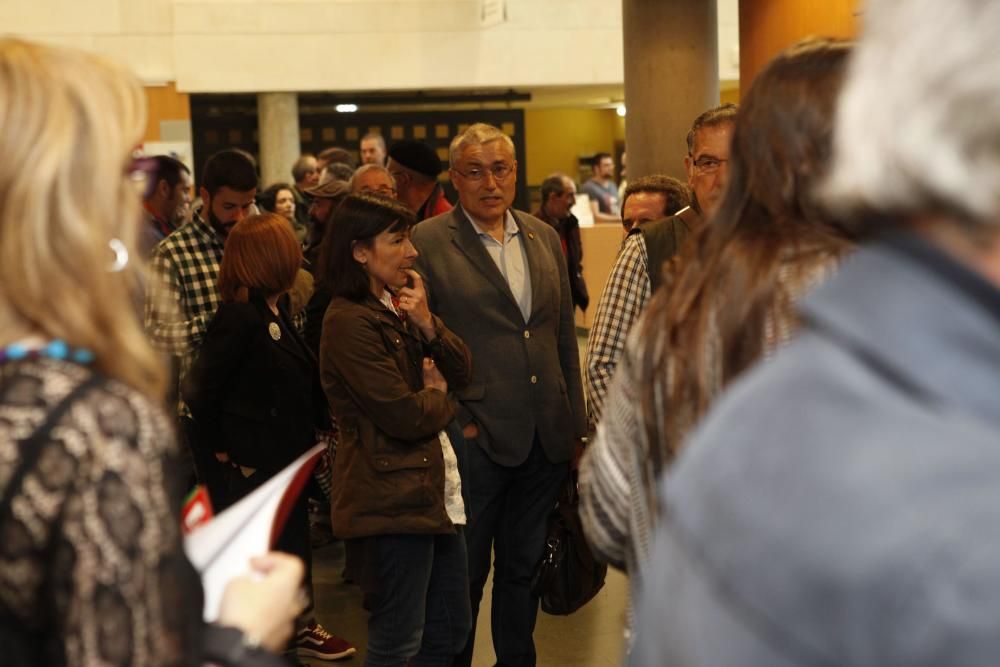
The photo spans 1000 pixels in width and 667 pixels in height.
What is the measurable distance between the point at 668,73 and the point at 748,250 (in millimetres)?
6574

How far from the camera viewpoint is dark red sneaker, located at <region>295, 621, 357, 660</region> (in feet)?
Result: 16.1

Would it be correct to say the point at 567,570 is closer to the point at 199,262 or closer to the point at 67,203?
the point at 199,262

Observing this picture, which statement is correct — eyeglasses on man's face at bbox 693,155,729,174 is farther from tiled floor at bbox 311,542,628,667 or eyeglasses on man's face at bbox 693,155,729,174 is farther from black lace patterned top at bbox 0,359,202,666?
black lace patterned top at bbox 0,359,202,666

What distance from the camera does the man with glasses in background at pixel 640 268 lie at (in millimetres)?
3561

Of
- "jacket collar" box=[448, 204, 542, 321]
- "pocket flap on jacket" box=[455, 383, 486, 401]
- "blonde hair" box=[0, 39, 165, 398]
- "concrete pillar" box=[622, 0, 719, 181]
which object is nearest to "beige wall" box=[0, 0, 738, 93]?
"concrete pillar" box=[622, 0, 719, 181]

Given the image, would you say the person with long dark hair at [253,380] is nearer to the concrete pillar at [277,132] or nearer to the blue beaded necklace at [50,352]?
the blue beaded necklace at [50,352]

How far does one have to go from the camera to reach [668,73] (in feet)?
26.6

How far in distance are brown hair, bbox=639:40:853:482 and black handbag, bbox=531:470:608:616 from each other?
91.5 inches

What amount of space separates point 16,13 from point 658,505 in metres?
17.7

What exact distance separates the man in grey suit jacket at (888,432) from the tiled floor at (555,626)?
3533 millimetres

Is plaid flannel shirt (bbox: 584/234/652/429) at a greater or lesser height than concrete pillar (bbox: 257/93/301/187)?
lesser

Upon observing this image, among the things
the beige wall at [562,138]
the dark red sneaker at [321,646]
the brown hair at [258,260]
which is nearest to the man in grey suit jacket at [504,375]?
the brown hair at [258,260]

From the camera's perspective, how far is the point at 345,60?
18531 mm

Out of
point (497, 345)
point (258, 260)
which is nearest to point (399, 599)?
point (497, 345)
